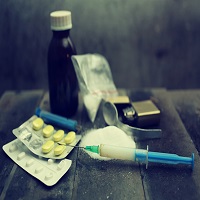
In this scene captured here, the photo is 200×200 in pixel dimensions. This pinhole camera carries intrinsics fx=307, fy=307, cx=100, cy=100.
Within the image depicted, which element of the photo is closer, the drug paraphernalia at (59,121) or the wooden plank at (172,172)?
the wooden plank at (172,172)

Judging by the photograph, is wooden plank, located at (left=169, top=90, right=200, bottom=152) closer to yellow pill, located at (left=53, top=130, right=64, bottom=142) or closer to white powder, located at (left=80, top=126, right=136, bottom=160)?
white powder, located at (left=80, top=126, right=136, bottom=160)

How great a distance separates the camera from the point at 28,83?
920mm

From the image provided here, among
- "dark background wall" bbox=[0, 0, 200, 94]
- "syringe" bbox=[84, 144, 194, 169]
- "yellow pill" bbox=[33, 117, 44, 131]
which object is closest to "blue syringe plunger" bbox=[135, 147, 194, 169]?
"syringe" bbox=[84, 144, 194, 169]

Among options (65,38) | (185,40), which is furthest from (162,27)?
(65,38)

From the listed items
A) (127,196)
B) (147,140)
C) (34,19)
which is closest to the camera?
(127,196)

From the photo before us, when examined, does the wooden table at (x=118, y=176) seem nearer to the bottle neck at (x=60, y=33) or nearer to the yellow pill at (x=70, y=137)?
the yellow pill at (x=70, y=137)

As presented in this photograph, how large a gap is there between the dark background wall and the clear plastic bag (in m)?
0.15

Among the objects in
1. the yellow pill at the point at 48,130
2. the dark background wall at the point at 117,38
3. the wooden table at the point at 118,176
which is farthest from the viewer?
the dark background wall at the point at 117,38

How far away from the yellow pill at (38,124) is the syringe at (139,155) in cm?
14

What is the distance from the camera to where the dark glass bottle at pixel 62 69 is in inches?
24.1

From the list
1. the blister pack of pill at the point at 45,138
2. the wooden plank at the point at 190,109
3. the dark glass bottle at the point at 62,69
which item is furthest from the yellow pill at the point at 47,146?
the wooden plank at the point at 190,109

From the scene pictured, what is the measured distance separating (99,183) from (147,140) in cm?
15

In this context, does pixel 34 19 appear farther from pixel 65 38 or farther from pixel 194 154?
pixel 194 154

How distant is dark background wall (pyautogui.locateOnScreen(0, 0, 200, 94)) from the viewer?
2.72 ft
